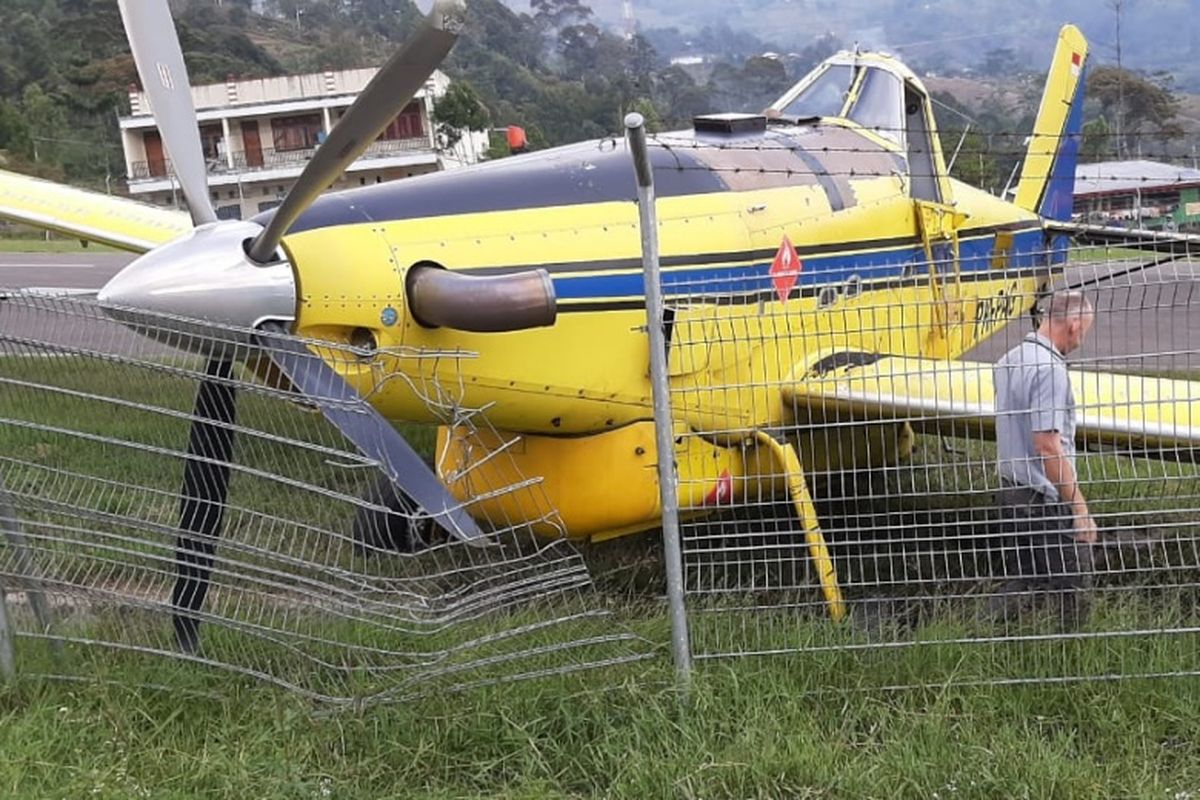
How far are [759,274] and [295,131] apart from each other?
169ft

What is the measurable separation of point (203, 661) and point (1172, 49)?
223 meters

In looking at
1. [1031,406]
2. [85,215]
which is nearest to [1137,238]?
[1031,406]

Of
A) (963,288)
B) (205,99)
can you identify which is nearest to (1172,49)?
(205,99)

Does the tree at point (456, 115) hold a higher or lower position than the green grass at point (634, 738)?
higher

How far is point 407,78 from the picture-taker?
294cm

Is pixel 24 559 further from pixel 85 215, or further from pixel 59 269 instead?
pixel 59 269

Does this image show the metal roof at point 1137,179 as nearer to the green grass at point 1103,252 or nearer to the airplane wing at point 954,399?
the green grass at point 1103,252

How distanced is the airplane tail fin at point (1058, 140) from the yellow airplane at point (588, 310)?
2894 millimetres

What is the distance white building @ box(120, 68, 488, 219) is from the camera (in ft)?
154

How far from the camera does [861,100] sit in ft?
22.0

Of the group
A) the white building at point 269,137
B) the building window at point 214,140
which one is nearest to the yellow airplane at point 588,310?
the white building at point 269,137

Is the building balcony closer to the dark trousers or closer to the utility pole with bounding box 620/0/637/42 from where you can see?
the utility pole with bounding box 620/0/637/42

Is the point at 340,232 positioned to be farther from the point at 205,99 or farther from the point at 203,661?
the point at 205,99

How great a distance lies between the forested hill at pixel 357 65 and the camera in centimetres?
4900
